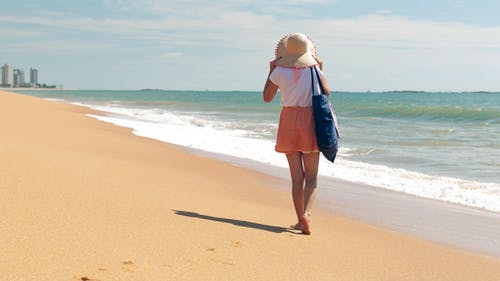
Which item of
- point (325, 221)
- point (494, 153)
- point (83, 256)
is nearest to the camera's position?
point (83, 256)

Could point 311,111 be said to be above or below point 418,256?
above

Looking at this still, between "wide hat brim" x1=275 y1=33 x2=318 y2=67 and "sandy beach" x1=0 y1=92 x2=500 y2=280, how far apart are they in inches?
53.2

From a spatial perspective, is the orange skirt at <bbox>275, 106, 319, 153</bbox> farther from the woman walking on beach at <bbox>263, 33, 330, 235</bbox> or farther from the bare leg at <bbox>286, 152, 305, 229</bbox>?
the bare leg at <bbox>286, 152, 305, 229</bbox>

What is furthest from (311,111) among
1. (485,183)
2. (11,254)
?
(485,183)

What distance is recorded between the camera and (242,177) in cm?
850

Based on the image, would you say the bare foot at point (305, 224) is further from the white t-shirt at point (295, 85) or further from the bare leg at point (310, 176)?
the white t-shirt at point (295, 85)

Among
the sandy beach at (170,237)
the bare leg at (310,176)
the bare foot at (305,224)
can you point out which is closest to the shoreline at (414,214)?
the sandy beach at (170,237)

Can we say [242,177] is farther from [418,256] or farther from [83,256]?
[83,256]

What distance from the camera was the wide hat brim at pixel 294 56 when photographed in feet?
15.9

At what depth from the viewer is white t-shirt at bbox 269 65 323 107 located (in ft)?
15.9

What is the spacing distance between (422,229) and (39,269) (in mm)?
3857

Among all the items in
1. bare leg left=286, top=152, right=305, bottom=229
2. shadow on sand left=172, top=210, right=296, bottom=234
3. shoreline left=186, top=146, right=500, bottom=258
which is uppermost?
bare leg left=286, top=152, right=305, bottom=229

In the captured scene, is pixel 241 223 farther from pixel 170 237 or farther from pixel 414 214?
pixel 414 214

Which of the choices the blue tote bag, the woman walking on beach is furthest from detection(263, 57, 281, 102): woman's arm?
the blue tote bag
